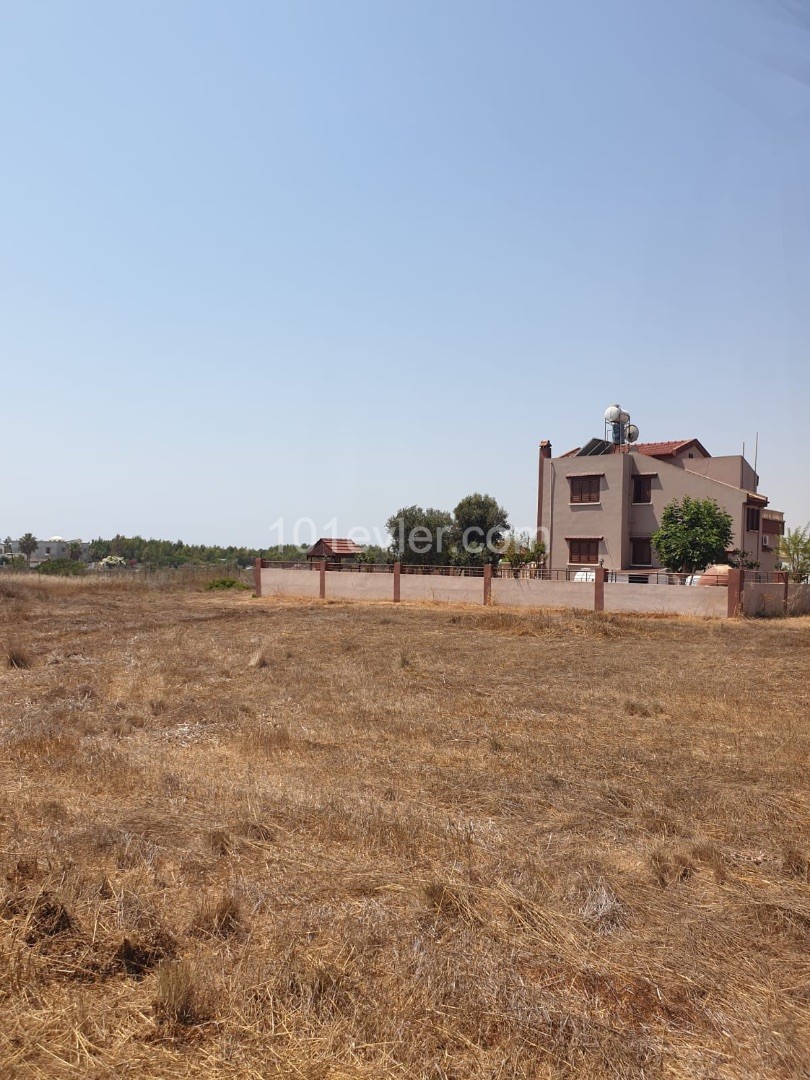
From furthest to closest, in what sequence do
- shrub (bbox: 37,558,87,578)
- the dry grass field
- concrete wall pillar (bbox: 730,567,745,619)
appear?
1. shrub (bbox: 37,558,87,578)
2. concrete wall pillar (bbox: 730,567,745,619)
3. the dry grass field

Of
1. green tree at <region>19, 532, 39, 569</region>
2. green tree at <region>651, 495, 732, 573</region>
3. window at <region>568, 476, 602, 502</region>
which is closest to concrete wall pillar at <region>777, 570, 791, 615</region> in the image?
green tree at <region>651, 495, 732, 573</region>

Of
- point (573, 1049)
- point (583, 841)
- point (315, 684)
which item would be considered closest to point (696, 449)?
point (315, 684)

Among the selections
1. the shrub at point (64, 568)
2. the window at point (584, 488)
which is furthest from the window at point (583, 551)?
the shrub at point (64, 568)

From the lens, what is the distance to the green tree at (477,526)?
52.6 metres

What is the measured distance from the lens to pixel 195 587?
5009 centimetres

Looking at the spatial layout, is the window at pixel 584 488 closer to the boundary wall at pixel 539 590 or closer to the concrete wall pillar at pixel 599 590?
the boundary wall at pixel 539 590

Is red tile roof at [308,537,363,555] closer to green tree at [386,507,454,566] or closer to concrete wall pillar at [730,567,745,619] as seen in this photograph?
green tree at [386,507,454,566]

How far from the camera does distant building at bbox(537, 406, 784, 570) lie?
128ft

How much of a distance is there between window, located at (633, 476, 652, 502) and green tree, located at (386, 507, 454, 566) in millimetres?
15622

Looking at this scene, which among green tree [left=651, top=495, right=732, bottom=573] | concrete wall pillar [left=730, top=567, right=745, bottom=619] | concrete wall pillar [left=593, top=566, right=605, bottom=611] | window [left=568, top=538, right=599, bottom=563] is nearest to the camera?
concrete wall pillar [left=730, top=567, right=745, bottom=619]

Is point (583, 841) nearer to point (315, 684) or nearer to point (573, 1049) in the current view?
point (573, 1049)

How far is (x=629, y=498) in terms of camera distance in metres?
40.5

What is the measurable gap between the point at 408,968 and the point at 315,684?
389 inches

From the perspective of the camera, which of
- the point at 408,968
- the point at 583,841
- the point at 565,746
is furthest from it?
the point at 565,746
